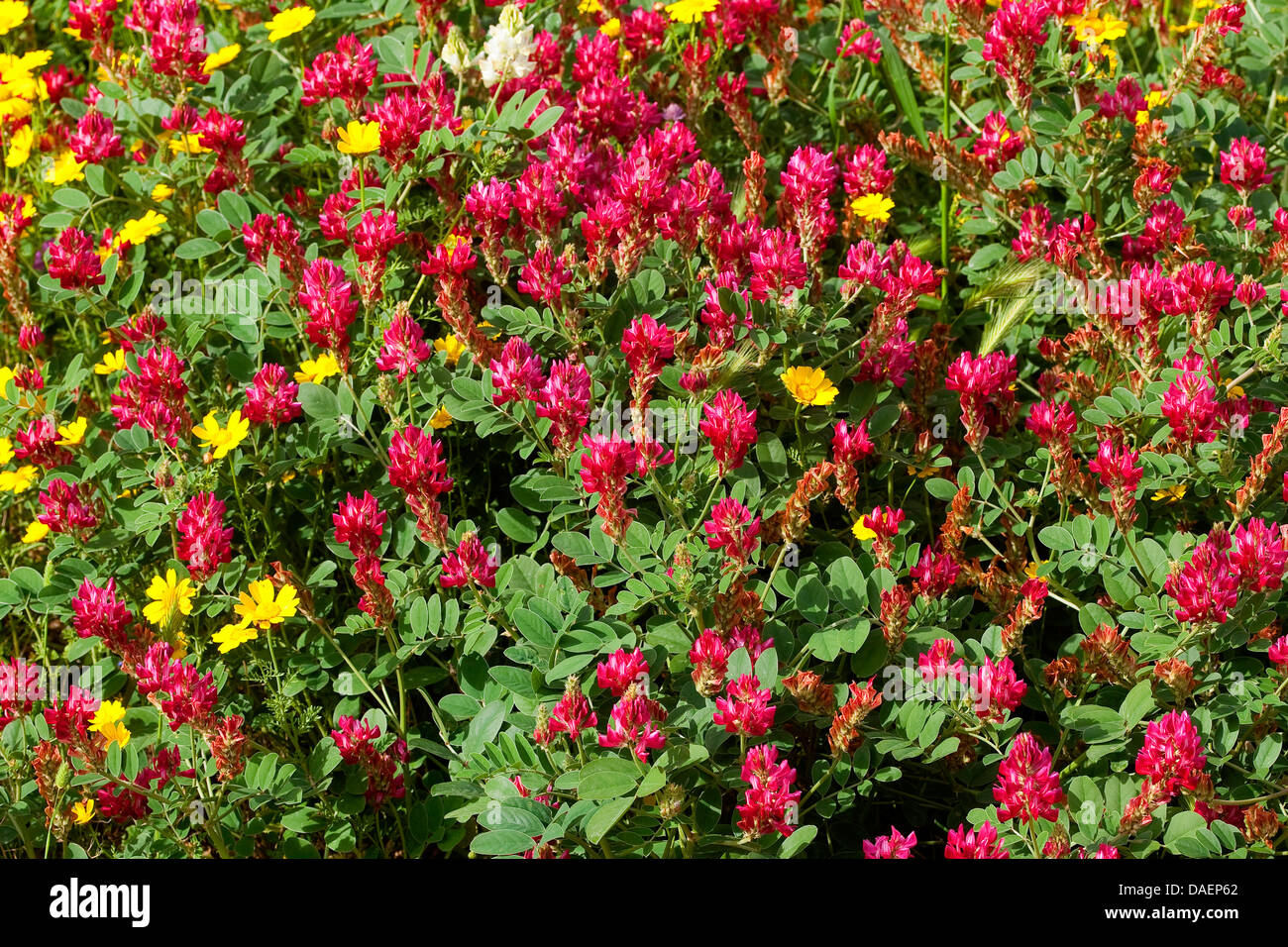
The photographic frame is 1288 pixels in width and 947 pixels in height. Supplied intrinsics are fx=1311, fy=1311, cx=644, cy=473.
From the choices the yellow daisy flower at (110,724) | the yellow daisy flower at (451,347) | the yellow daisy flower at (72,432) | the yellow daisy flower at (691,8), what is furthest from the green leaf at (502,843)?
the yellow daisy flower at (691,8)

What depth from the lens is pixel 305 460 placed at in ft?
9.04

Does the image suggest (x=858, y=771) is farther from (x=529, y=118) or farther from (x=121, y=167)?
(x=121, y=167)

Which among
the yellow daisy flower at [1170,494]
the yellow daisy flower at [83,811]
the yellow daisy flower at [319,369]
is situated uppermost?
the yellow daisy flower at [319,369]

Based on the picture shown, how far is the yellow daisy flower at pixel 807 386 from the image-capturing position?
2.51 meters

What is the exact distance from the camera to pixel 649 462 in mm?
2240

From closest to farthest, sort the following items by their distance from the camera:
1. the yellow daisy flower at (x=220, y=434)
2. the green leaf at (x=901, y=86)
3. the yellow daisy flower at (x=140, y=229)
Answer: the yellow daisy flower at (x=220, y=434)
the yellow daisy flower at (x=140, y=229)
the green leaf at (x=901, y=86)

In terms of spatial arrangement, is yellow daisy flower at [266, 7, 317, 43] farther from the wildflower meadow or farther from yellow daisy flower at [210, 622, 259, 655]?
yellow daisy flower at [210, 622, 259, 655]

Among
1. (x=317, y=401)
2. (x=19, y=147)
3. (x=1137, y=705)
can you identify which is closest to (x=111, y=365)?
(x=317, y=401)

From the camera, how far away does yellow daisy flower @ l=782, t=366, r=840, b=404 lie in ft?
8.24

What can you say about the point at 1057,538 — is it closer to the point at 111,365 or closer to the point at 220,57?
the point at 111,365

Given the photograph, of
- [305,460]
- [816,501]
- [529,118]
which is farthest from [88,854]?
[529,118]

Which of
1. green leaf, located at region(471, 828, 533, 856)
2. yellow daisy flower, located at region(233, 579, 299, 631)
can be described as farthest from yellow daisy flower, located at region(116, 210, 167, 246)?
green leaf, located at region(471, 828, 533, 856)

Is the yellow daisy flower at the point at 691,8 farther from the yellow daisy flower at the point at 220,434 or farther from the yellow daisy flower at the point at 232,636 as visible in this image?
the yellow daisy flower at the point at 232,636
